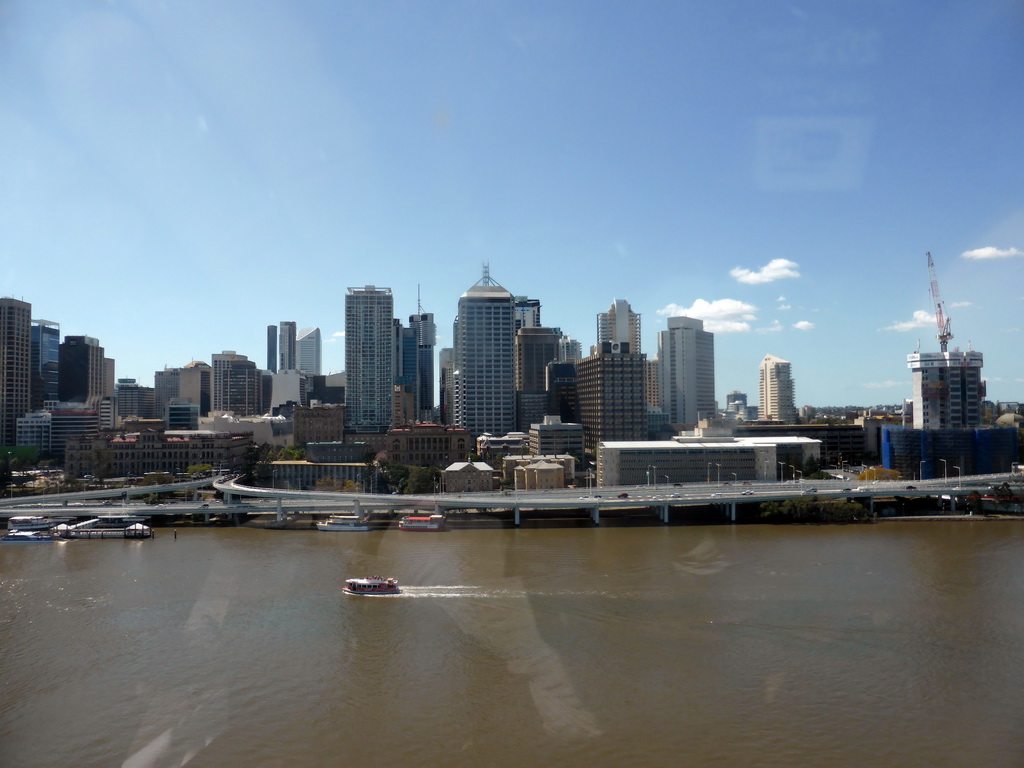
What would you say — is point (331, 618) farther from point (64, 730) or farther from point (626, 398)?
point (626, 398)

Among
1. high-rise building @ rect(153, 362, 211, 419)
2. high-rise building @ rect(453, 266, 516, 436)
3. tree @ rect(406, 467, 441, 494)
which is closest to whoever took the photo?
tree @ rect(406, 467, 441, 494)

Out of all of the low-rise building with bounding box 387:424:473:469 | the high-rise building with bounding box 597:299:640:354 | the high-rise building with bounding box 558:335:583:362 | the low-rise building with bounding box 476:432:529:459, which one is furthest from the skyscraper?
the low-rise building with bounding box 387:424:473:469

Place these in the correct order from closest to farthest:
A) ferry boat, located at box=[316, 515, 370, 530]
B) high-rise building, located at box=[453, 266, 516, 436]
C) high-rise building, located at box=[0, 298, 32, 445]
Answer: ferry boat, located at box=[316, 515, 370, 530] < high-rise building, located at box=[0, 298, 32, 445] < high-rise building, located at box=[453, 266, 516, 436]

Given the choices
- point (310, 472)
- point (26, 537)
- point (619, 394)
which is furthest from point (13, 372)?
point (619, 394)

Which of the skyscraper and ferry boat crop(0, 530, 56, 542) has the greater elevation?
the skyscraper

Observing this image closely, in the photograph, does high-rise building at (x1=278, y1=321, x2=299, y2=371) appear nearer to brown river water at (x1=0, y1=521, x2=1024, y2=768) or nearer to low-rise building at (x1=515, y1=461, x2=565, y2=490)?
low-rise building at (x1=515, y1=461, x2=565, y2=490)

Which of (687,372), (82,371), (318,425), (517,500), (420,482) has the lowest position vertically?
(517,500)

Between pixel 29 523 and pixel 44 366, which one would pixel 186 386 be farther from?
pixel 29 523
